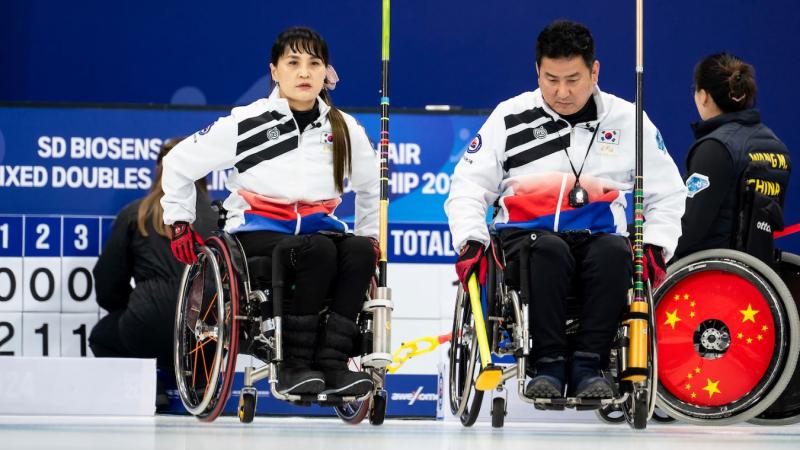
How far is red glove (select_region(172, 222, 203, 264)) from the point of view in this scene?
3850mm

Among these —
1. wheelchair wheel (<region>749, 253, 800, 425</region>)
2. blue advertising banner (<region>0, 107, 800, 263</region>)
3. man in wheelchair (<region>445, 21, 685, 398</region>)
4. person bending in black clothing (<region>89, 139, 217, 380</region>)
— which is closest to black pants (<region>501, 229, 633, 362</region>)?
man in wheelchair (<region>445, 21, 685, 398</region>)

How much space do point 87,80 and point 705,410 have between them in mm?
2940

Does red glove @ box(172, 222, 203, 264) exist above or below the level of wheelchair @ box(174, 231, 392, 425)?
above

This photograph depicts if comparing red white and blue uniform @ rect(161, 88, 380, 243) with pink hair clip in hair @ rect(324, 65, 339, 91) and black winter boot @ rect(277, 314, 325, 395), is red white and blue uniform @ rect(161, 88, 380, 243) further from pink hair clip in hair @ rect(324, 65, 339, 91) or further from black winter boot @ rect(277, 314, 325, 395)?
black winter boot @ rect(277, 314, 325, 395)

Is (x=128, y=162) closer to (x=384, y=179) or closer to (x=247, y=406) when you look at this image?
(x=384, y=179)

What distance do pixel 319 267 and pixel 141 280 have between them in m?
1.50

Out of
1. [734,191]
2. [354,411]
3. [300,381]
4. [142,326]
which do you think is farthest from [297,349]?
[734,191]

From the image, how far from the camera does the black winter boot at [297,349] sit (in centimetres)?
353

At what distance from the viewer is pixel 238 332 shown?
11.7ft

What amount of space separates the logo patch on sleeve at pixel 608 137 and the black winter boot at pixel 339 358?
866 mm

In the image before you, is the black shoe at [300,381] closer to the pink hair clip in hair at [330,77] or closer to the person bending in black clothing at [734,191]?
the pink hair clip in hair at [330,77]

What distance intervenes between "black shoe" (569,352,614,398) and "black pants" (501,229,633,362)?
30 millimetres

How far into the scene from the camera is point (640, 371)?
3.43 metres

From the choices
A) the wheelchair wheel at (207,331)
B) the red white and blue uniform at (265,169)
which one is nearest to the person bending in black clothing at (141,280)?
the wheelchair wheel at (207,331)
